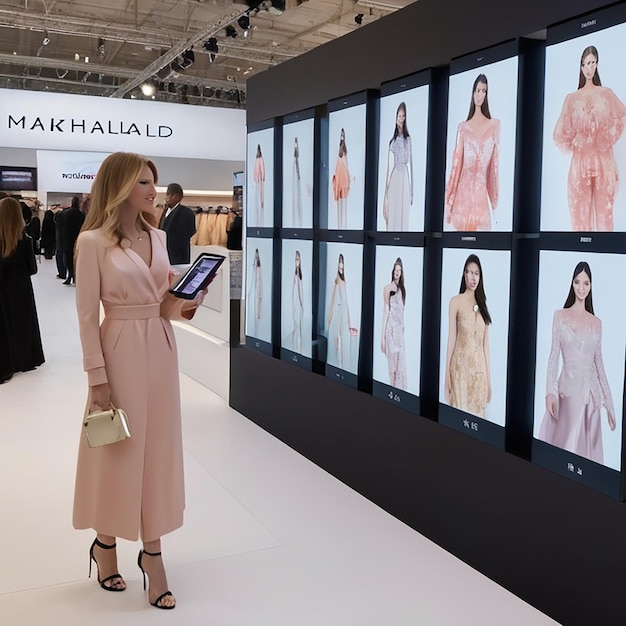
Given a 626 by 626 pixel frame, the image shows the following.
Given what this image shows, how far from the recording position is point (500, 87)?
3223 mm

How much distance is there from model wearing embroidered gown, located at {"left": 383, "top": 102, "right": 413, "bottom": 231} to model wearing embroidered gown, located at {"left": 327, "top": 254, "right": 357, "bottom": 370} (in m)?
0.60

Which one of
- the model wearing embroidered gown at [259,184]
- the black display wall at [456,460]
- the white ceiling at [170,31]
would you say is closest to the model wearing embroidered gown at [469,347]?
the black display wall at [456,460]

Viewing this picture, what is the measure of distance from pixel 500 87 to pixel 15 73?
19890mm

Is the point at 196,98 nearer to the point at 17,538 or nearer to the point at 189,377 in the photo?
the point at 189,377

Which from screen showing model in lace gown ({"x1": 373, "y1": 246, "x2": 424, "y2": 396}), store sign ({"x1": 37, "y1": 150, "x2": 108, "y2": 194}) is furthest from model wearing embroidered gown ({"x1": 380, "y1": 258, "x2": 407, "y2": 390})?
store sign ({"x1": 37, "y1": 150, "x2": 108, "y2": 194})

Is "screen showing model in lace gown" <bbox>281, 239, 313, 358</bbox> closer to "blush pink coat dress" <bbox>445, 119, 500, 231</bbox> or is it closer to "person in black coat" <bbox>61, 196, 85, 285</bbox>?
"blush pink coat dress" <bbox>445, 119, 500, 231</bbox>

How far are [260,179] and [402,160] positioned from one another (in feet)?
6.08

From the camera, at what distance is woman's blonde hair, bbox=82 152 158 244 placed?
2.90m

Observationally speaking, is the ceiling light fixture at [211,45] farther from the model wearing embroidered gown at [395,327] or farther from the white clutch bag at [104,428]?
the white clutch bag at [104,428]

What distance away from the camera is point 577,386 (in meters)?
2.88

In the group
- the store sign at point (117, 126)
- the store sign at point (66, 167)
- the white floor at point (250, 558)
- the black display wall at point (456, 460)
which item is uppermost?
the store sign at point (117, 126)

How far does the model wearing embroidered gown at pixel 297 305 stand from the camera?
507cm

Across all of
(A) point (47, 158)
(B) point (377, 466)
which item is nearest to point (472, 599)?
(B) point (377, 466)

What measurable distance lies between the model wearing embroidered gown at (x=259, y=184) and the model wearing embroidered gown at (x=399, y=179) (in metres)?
1.64
